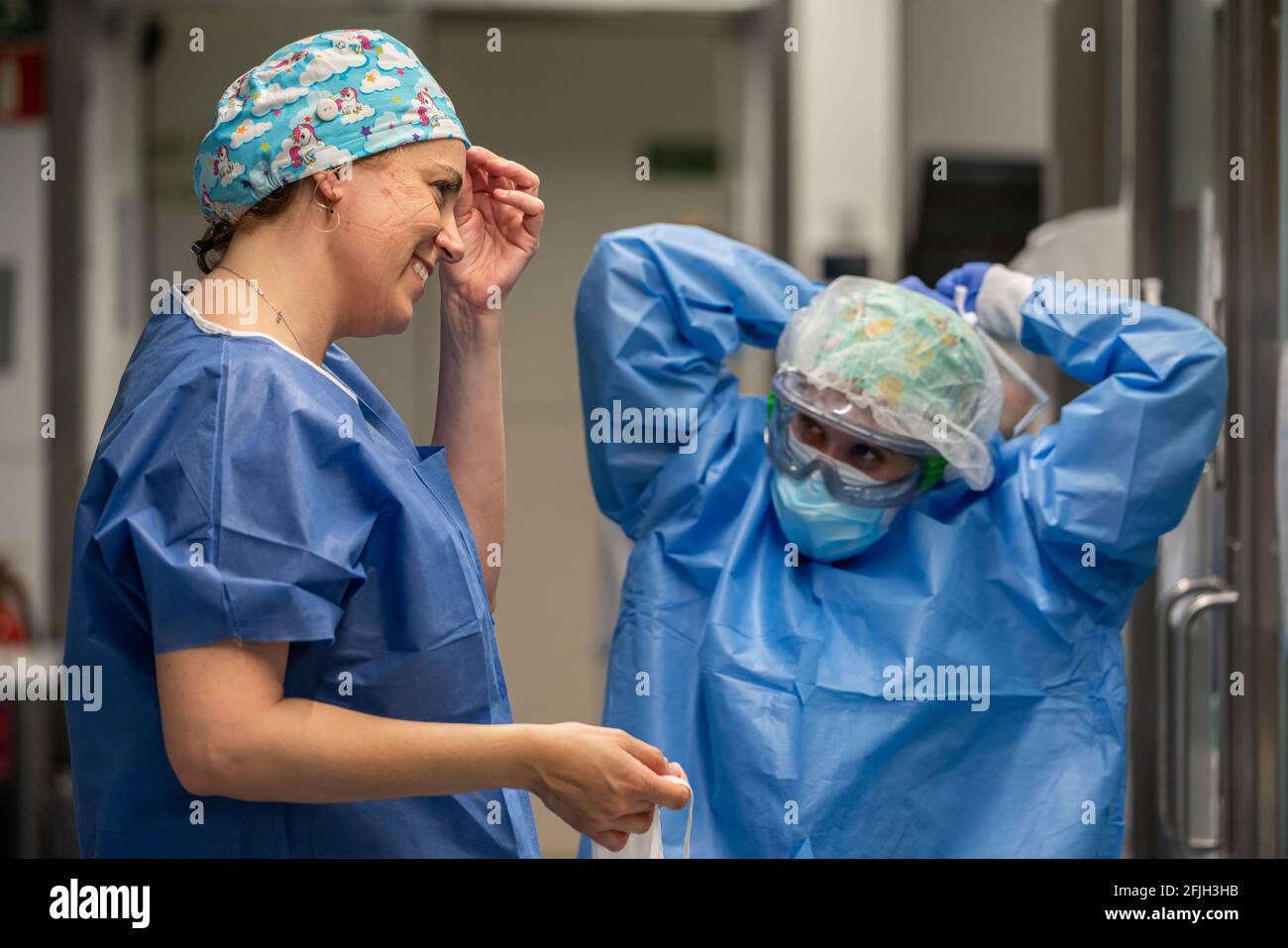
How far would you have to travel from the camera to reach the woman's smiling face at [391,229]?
3.63 ft

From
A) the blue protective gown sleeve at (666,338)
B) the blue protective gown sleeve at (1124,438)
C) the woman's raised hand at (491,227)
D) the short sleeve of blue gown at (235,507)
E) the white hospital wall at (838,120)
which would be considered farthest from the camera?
the white hospital wall at (838,120)

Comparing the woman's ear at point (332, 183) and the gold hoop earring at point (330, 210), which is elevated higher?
the woman's ear at point (332, 183)

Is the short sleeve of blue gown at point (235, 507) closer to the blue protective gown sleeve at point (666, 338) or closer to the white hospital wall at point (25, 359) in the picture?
the blue protective gown sleeve at point (666, 338)

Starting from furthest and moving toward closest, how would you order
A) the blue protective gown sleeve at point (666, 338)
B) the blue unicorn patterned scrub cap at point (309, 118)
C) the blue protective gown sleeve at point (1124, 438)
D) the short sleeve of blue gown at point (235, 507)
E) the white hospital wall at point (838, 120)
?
the white hospital wall at point (838, 120) < the blue protective gown sleeve at point (666, 338) < the blue protective gown sleeve at point (1124, 438) < the blue unicorn patterned scrub cap at point (309, 118) < the short sleeve of blue gown at point (235, 507)

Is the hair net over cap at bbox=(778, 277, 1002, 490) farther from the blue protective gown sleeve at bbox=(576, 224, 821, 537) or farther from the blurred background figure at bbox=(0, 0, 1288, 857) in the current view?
the blurred background figure at bbox=(0, 0, 1288, 857)

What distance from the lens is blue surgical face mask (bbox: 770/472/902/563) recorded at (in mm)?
1672

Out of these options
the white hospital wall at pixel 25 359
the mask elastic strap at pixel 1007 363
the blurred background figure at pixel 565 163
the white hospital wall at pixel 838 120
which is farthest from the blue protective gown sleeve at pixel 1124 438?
the white hospital wall at pixel 25 359

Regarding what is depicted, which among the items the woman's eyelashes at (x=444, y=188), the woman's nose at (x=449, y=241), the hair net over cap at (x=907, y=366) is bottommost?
the hair net over cap at (x=907, y=366)

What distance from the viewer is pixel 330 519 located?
3.47ft

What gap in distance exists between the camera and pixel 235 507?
3.28ft

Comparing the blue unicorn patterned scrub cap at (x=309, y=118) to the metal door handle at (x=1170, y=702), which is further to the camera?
the metal door handle at (x=1170, y=702)

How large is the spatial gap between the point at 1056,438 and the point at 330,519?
95cm

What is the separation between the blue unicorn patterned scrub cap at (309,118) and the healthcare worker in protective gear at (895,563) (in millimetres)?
652

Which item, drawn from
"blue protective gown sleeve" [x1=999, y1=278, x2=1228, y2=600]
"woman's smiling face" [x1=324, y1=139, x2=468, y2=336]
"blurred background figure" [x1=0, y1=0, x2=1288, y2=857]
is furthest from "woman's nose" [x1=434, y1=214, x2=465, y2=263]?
"blurred background figure" [x1=0, y1=0, x2=1288, y2=857]
